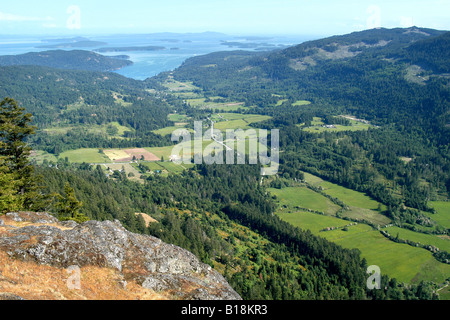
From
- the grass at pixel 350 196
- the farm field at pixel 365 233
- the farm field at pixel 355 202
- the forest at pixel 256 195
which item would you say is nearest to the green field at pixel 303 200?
the farm field at pixel 365 233

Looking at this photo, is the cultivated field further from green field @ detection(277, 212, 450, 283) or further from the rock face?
the rock face

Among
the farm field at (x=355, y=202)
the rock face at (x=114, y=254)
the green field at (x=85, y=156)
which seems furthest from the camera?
the green field at (x=85, y=156)

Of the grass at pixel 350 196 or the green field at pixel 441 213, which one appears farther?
the grass at pixel 350 196

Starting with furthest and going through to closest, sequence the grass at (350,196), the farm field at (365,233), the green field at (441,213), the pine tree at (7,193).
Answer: the grass at (350,196), the green field at (441,213), the farm field at (365,233), the pine tree at (7,193)

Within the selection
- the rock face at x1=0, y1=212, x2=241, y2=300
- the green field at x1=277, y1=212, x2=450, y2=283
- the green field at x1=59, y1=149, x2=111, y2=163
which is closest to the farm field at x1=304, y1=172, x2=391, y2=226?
the green field at x1=277, y1=212, x2=450, y2=283

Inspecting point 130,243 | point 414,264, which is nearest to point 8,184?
point 130,243

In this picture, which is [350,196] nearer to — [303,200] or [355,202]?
[355,202]

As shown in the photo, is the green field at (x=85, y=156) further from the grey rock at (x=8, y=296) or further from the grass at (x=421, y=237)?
the grey rock at (x=8, y=296)

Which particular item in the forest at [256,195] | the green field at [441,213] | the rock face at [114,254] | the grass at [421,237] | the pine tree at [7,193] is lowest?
the grass at [421,237]
